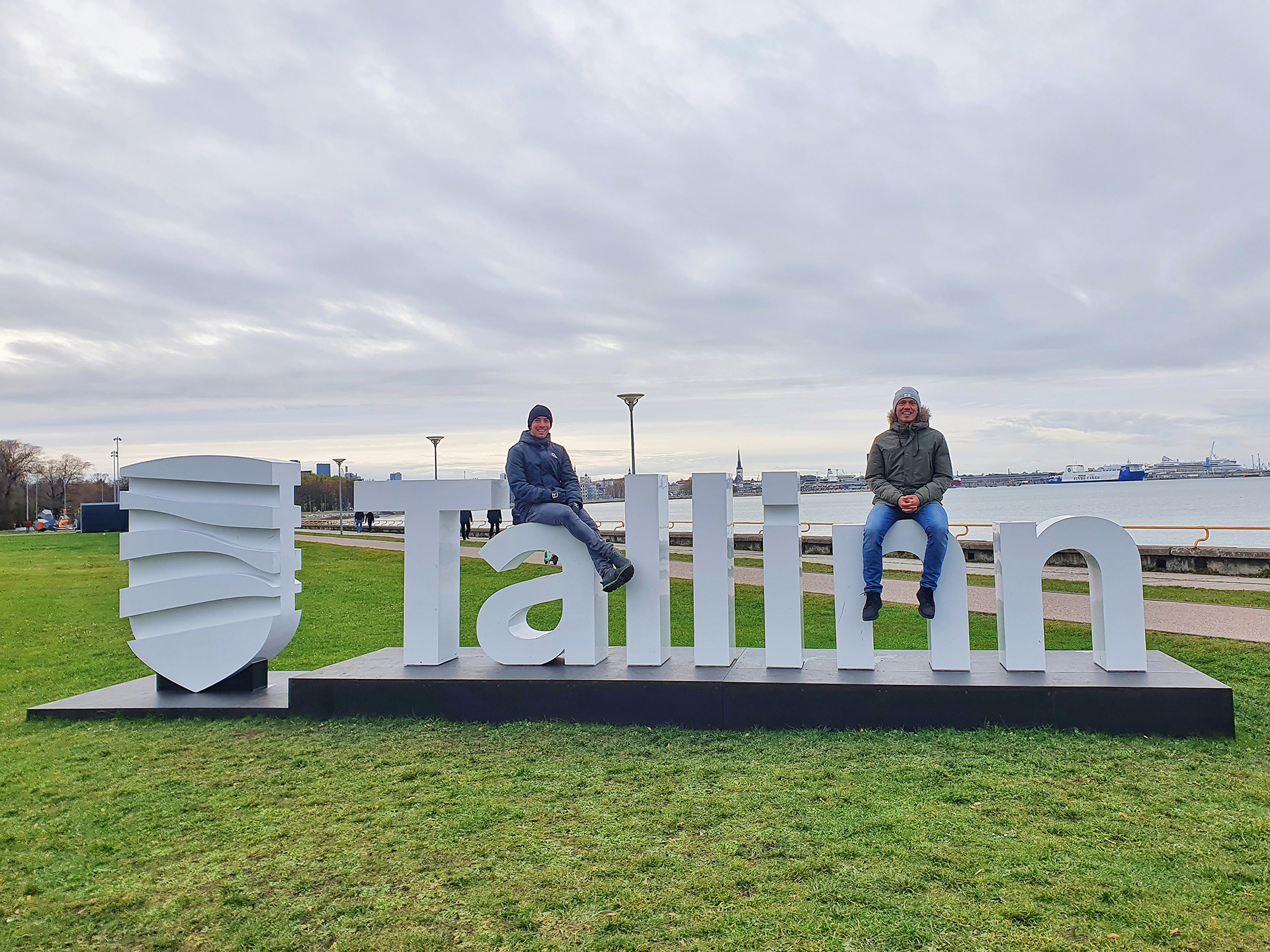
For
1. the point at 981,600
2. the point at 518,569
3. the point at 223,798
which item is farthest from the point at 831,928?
the point at 518,569

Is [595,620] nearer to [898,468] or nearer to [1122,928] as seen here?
[898,468]

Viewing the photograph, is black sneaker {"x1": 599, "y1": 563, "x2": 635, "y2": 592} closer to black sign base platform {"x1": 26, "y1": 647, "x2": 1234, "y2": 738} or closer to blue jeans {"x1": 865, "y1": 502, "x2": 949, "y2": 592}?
black sign base platform {"x1": 26, "y1": 647, "x2": 1234, "y2": 738}

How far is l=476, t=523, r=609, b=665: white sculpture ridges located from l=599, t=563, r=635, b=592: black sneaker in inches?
7.3

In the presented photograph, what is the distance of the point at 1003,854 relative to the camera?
375 cm

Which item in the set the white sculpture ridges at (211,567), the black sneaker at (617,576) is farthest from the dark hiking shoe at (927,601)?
the white sculpture ridges at (211,567)

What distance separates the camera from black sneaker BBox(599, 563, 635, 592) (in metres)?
6.60

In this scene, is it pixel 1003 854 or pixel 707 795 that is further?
pixel 707 795

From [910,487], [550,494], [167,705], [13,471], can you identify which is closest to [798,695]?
[910,487]

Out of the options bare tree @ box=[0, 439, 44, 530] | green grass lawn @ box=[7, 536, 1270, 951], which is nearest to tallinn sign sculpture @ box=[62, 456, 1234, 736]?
green grass lawn @ box=[7, 536, 1270, 951]

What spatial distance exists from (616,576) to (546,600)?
2.18 ft

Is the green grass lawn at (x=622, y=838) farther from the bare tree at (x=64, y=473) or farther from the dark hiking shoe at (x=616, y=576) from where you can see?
the bare tree at (x=64, y=473)

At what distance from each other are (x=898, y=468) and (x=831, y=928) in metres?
3.93

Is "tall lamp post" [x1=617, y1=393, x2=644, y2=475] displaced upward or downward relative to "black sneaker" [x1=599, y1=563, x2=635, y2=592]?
upward

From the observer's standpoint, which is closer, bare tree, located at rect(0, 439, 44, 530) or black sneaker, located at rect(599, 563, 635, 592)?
black sneaker, located at rect(599, 563, 635, 592)
